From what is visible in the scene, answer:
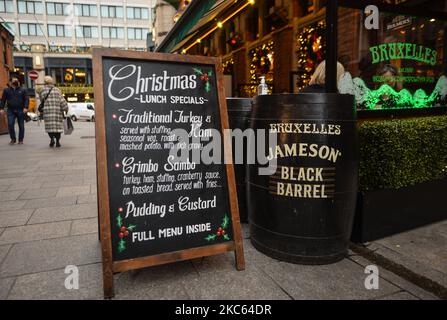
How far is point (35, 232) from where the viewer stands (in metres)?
3.44

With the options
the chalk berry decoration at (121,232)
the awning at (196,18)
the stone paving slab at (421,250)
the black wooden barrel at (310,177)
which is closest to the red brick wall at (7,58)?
the awning at (196,18)

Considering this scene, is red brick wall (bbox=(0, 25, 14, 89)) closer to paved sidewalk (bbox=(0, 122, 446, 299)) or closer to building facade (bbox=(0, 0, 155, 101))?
paved sidewalk (bbox=(0, 122, 446, 299))

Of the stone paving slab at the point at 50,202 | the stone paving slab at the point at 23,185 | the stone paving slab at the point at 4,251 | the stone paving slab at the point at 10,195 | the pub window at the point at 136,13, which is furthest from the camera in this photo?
the pub window at the point at 136,13

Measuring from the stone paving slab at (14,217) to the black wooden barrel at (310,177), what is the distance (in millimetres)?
2775

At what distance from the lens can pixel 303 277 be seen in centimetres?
259

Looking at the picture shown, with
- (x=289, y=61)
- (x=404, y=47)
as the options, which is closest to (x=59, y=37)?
(x=289, y=61)

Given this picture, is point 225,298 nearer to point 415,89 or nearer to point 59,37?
point 415,89

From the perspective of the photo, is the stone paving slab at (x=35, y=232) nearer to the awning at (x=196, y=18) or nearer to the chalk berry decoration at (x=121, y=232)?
the chalk berry decoration at (x=121, y=232)

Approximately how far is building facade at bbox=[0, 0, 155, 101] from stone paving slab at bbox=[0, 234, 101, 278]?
5148 centimetres

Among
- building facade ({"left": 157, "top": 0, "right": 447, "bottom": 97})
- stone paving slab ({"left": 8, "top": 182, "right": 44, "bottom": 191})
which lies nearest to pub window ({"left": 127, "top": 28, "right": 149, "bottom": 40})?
building facade ({"left": 157, "top": 0, "right": 447, "bottom": 97})

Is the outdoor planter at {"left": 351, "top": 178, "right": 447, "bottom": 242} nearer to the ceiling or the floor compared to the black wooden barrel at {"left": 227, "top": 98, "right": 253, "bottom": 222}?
nearer to the floor

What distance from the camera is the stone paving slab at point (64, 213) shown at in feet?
12.6

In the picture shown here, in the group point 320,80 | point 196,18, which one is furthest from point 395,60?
point 196,18

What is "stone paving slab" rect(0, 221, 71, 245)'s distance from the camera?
3281 mm
